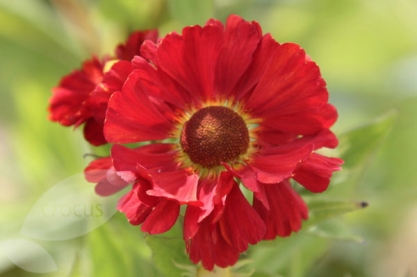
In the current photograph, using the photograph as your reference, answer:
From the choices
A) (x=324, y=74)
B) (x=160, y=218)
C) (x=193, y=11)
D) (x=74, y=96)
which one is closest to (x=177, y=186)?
(x=160, y=218)

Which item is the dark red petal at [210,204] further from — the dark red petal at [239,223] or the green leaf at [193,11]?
the green leaf at [193,11]

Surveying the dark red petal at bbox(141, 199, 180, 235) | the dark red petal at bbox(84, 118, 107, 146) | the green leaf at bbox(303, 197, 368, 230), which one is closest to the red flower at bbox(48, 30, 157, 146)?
the dark red petal at bbox(84, 118, 107, 146)

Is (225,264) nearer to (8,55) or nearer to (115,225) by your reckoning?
(115,225)

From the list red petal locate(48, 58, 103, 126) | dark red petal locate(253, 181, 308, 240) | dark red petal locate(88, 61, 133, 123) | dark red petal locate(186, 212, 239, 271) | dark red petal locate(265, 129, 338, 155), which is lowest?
dark red petal locate(253, 181, 308, 240)

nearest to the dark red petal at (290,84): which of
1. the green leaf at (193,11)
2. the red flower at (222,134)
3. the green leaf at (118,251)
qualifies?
the red flower at (222,134)

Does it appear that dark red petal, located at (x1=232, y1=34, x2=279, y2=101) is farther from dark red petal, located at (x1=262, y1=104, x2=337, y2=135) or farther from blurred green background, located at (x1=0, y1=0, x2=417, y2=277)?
blurred green background, located at (x1=0, y1=0, x2=417, y2=277)

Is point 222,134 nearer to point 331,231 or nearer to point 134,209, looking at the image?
point 134,209
